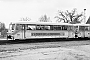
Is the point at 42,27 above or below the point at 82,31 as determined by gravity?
above

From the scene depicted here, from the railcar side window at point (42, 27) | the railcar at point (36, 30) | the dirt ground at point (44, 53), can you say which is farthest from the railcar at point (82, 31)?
the dirt ground at point (44, 53)

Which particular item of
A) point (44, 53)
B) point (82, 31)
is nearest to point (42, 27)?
point (82, 31)

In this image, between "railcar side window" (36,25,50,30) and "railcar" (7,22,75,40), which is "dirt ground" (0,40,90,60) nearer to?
"railcar" (7,22,75,40)

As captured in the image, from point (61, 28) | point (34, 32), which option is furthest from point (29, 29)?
point (61, 28)

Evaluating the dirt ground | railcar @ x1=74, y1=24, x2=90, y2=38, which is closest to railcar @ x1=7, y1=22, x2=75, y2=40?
railcar @ x1=74, y1=24, x2=90, y2=38

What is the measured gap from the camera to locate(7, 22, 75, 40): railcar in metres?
15.2

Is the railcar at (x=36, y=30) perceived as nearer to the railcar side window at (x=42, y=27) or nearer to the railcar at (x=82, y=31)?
the railcar side window at (x=42, y=27)

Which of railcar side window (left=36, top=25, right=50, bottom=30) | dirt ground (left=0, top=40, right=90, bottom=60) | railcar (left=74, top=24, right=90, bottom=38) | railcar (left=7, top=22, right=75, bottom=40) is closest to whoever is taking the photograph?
dirt ground (left=0, top=40, right=90, bottom=60)

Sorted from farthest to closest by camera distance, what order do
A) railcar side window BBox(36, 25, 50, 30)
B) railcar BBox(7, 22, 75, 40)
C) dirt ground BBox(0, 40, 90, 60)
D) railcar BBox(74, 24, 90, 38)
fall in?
railcar BBox(74, 24, 90, 38), railcar side window BBox(36, 25, 50, 30), railcar BBox(7, 22, 75, 40), dirt ground BBox(0, 40, 90, 60)

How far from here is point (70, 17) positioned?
2264 inches

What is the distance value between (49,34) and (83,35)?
21.2 ft

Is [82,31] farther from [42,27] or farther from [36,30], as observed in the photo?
[36,30]

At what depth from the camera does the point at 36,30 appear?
16.1m

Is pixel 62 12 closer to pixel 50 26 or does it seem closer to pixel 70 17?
pixel 70 17
